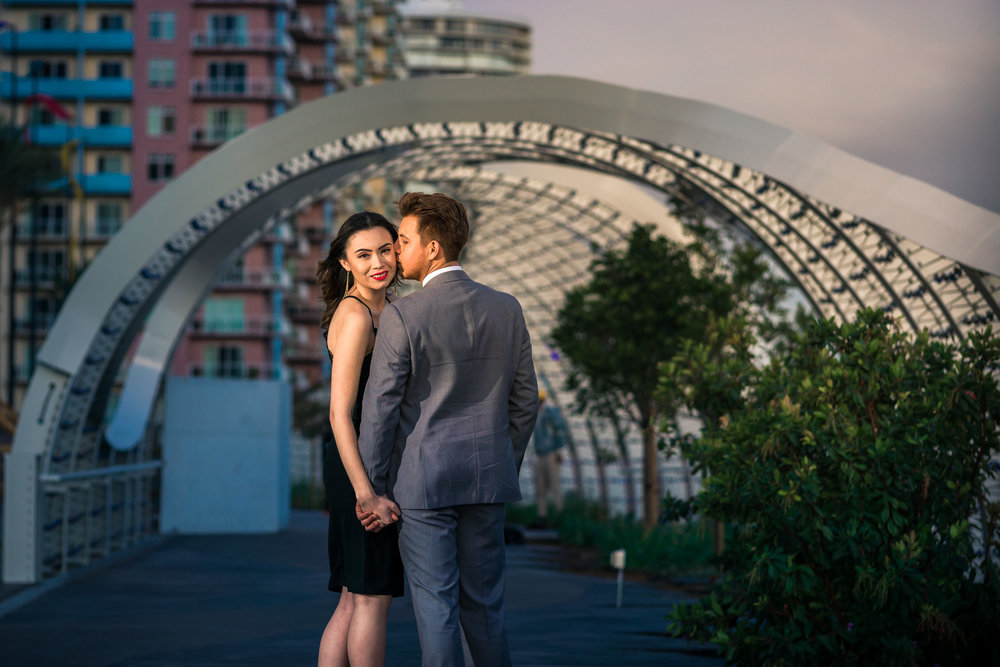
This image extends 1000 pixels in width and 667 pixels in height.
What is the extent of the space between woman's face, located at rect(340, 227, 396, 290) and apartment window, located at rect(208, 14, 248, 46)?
200 ft

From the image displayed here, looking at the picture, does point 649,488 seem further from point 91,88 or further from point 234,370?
point 91,88

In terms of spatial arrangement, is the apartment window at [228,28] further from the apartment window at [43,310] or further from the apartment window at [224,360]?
the apartment window at [43,310]

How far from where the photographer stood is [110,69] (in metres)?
65.2

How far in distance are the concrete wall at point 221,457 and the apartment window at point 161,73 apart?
43.0 metres

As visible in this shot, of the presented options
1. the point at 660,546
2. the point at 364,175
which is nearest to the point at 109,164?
the point at 364,175

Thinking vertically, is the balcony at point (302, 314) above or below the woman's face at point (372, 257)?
above

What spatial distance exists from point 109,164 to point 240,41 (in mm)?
9030

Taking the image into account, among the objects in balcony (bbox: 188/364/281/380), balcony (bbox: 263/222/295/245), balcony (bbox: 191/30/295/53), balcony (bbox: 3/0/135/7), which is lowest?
balcony (bbox: 188/364/281/380)

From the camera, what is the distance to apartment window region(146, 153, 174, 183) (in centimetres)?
6297

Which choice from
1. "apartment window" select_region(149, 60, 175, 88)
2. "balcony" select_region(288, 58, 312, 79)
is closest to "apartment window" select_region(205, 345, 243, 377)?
"apartment window" select_region(149, 60, 175, 88)

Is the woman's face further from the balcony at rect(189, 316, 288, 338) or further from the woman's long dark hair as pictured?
the balcony at rect(189, 316, 288, 338)

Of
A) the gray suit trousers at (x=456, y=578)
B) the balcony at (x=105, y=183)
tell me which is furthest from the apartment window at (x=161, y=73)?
the gray suit trousers at (x=456, y=578)

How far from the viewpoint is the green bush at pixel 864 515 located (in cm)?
677

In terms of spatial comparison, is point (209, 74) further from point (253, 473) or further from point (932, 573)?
point (932, 573)
